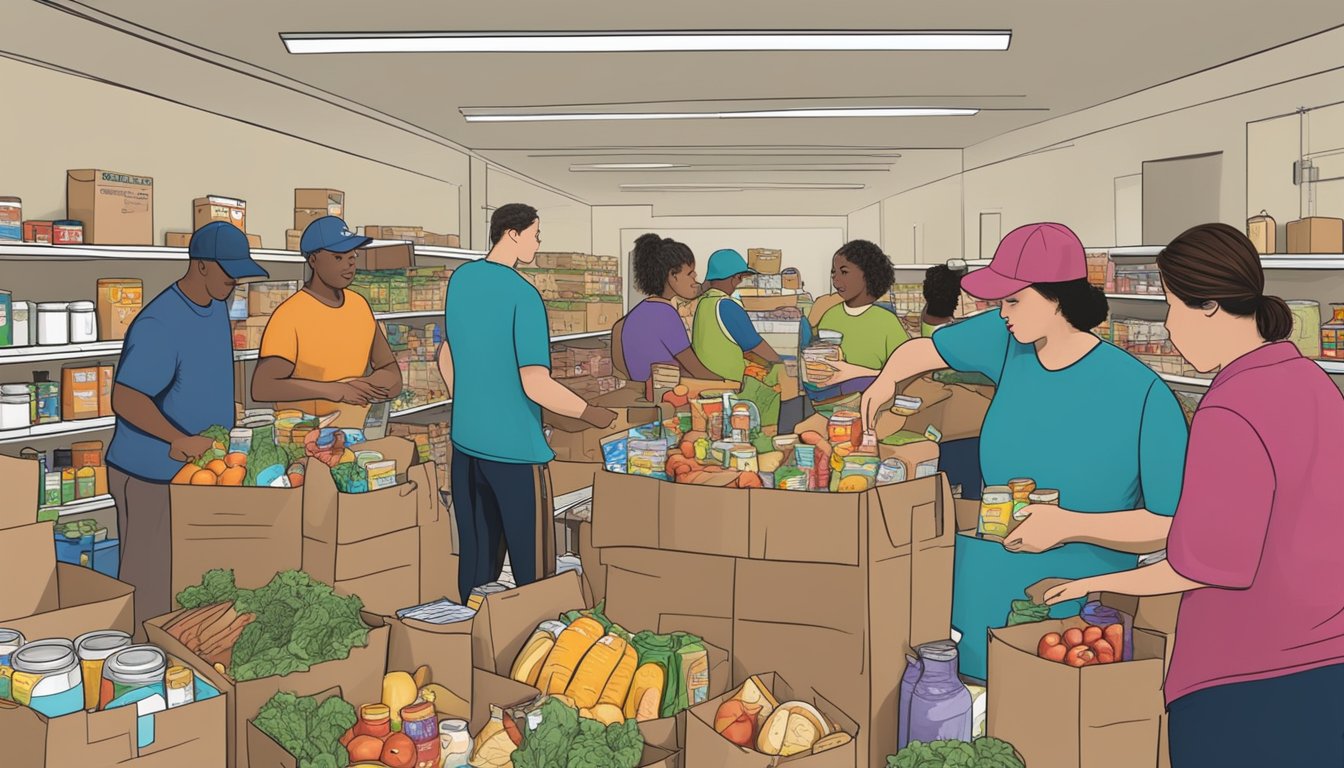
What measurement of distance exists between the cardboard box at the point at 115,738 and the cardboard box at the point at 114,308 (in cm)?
340

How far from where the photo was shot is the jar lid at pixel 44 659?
205cm

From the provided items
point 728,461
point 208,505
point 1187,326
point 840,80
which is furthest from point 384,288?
point 1187,326

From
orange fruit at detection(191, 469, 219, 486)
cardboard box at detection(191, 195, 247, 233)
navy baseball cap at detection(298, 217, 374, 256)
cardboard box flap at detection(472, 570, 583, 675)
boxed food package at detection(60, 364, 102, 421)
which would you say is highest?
cardboard box at detection(191, 195, 247, 233)

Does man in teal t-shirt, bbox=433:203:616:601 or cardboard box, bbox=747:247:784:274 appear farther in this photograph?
cardboard box, bbox=747:247:784:274

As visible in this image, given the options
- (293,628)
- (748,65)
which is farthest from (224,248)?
(748,65)

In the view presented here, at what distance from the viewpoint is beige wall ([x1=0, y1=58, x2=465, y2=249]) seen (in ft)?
18.0

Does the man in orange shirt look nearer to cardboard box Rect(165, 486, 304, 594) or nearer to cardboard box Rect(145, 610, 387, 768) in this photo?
cardboard box Rect(165, 486, 304, 594)

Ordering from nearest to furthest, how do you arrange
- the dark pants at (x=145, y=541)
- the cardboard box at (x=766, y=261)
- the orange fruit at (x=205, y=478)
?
the orange fruit at (x=205, y=478)
the dark pants at (x=145, y=541)
the cardboard box at (x=766, y=261)

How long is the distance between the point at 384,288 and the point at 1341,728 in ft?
20.4

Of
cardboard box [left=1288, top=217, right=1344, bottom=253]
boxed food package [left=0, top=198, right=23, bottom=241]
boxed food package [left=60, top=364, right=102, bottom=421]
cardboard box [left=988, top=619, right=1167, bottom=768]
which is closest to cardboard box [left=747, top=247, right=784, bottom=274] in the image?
cardboard box [left=1288, top=217, right=1344, bottom=253]

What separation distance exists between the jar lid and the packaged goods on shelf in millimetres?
3774

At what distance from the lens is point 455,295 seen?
143 inches

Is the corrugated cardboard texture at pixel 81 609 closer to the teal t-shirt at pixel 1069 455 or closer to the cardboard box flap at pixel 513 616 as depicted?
the cardboard box flap at pixel 513 616

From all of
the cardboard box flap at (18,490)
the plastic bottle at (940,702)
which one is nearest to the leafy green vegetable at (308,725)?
the cardboard box flap at (18,490)
